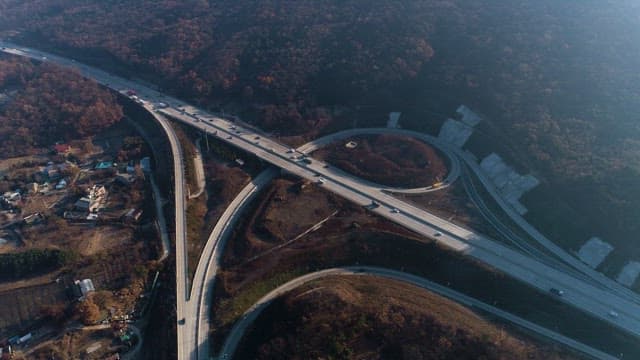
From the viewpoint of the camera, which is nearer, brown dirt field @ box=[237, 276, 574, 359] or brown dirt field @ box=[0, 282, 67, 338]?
brown dirt field @ box=[237, 276, 574, 359]

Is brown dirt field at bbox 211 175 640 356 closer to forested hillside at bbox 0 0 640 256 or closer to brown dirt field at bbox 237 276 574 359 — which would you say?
brown dirt field at bbox 237 276 574 359

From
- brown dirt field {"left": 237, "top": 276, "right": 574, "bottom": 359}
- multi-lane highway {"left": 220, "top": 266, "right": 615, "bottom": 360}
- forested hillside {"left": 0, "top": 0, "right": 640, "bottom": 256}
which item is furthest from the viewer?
forested hillside {"left": 0, "top": 0, "right": 640, "bottom": 256}

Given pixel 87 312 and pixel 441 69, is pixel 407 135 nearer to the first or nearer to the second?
pixel 441 69

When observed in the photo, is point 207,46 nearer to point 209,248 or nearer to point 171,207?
point 171,207

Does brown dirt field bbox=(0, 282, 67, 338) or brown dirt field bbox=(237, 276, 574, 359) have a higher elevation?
brown dirt field bbox=(237, 276, 574, 359)

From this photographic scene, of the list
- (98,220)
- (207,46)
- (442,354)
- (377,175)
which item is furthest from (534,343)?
(207,46)

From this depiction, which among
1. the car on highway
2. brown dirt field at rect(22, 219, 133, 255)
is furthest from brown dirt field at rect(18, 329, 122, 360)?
the car on highway

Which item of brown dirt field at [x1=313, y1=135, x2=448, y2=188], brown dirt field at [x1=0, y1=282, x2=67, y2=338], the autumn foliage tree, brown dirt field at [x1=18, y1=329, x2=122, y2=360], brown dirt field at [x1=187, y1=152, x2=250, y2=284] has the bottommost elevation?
brown dirt field at [x1=18, y1=329, x2=122, y2=360]
